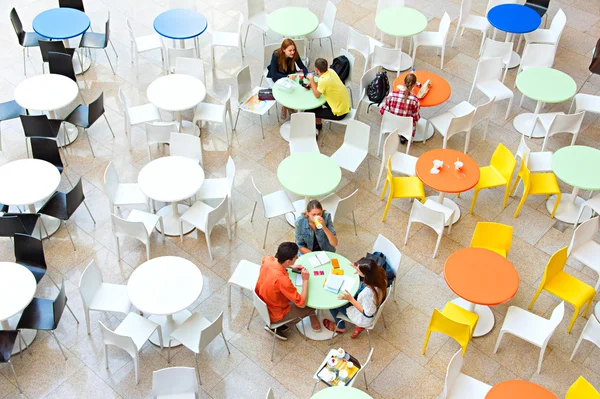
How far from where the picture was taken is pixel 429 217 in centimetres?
798

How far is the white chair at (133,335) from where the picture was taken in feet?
21.5

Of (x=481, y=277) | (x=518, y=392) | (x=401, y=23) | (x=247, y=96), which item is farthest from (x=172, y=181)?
(x=401, y=23)

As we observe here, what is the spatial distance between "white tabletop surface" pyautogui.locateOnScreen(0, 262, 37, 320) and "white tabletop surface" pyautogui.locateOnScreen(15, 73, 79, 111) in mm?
2782

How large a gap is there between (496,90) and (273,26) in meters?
3.51

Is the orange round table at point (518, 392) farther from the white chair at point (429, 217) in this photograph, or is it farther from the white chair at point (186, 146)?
the white chair at point (186, 146)

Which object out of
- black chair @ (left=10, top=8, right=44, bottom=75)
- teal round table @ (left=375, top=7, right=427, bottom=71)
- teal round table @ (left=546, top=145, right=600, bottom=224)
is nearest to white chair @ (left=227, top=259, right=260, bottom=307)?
teal round table @ (left=546, top=145, right=600, bottom=224)

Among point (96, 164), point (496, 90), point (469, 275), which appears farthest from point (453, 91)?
point (96, 164)

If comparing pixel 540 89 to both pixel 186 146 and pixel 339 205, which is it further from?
pixel 186 146

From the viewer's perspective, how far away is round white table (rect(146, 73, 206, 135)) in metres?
9.02

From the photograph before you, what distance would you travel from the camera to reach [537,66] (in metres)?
10.3

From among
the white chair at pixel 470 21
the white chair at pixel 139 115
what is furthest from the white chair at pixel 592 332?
the white chair at pixel 139 115

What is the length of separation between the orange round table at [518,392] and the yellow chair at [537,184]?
2.97m

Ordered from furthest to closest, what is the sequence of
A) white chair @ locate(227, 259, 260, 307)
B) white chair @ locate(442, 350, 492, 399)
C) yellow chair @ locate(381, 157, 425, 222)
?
yellow chair @ locate(381, 157, 425, 222), white chair @ locate(227, 259, 260, 307), white chair @ locate(442, 350, 492, 399)

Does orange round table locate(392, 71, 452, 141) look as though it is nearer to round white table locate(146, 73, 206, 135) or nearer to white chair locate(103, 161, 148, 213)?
round white table locate(146, 73, 206, 135)
